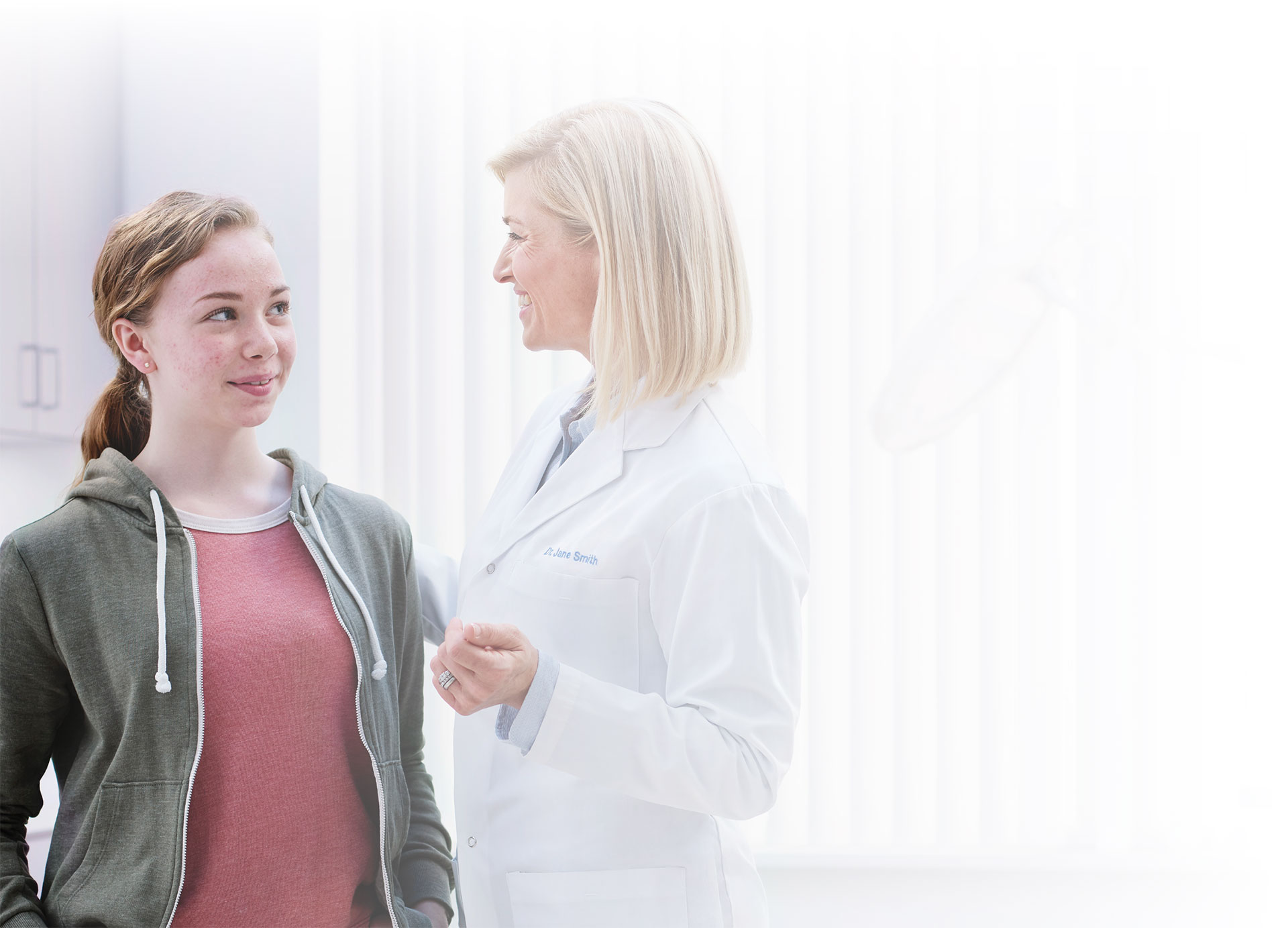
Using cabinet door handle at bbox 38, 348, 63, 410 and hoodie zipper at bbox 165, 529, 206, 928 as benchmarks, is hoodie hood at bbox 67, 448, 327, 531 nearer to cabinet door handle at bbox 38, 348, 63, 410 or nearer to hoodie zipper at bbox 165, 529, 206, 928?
hoodie zipper at bbox 165, 529, 206, 928

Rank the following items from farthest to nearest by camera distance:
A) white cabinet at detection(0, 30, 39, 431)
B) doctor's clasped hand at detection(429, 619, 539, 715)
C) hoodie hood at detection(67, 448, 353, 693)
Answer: white cabinet at detection(0, 30, 39, 431) → hoodie hood at detection(67, 448, 353, 693) → doctor's clasped hand at detection(429, 619, 539, 715)

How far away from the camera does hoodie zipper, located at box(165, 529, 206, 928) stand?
97 centimetres

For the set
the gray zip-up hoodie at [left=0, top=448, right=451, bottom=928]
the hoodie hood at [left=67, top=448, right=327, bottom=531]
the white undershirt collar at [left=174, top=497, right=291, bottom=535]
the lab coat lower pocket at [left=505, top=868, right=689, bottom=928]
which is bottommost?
the lab coat lower pocket at [left=505, top=868, right=689, bottom=928]

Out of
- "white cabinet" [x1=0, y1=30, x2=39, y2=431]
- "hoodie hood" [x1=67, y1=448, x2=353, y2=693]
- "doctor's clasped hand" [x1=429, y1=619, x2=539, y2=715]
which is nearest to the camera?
"doctor's clasped hand" [x1=429, y1=619, x2=539, y2=715]

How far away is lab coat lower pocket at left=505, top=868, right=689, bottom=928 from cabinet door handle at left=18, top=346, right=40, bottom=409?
1206 mm

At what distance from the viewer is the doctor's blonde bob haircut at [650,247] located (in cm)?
108

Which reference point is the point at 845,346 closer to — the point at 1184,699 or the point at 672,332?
the point at 672,332

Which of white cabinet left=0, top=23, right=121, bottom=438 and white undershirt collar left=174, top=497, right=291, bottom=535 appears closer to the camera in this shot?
white undershirt collar left=174, top=497, right=291, bottom=535

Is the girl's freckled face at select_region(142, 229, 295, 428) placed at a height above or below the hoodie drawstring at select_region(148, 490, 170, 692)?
above

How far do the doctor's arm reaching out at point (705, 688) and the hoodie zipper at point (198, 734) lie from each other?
0.28 meters

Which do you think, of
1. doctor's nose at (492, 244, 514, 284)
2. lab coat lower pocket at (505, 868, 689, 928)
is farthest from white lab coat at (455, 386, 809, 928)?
doctor's nose at (492, 244, 514, 284)

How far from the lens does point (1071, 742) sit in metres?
1.69

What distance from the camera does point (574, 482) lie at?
3.78ft

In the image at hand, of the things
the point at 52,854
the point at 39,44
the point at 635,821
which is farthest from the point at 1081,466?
the point at 39,44
